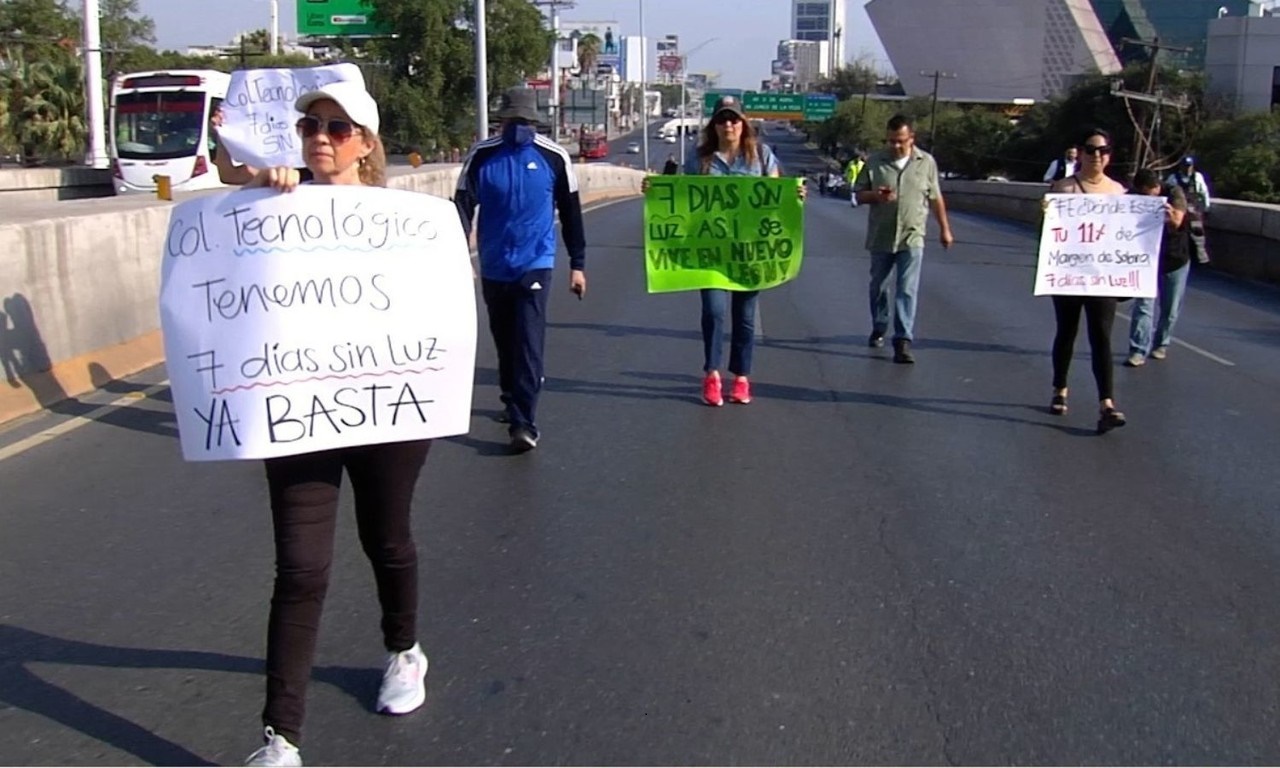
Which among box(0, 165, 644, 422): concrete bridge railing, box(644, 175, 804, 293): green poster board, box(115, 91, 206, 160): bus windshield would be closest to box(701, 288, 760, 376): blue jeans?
box(644, 175, 804, 293): green poster board

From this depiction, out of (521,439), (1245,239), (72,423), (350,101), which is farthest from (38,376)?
(1245,239)

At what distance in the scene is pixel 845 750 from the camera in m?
4.04

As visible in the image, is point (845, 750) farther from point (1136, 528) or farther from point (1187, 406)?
point (1187, 406)

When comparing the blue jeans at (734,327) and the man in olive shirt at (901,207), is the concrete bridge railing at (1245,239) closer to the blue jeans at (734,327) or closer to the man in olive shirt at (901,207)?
the man in olive shirt at (901,207)

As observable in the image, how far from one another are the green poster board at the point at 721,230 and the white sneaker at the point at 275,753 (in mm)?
5668

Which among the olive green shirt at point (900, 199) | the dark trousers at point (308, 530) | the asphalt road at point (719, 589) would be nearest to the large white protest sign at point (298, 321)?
the dark trousers at point (308, 530)

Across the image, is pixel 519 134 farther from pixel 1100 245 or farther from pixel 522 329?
pixel 1100 245

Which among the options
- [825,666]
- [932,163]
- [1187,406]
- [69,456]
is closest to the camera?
[825,666]

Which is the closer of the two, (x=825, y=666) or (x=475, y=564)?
(x=825, y=666)

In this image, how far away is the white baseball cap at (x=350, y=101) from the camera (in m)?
4.04

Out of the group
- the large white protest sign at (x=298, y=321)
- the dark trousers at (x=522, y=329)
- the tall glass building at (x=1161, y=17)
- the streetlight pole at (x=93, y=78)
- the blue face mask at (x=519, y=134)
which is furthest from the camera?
the tall glass building at (x=1161, y=17)

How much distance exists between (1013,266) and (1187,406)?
1098 centimetres

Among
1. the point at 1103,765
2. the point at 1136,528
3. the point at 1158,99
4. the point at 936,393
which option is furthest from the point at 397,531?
the point at 1158,99

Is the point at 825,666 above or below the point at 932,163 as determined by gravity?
below
